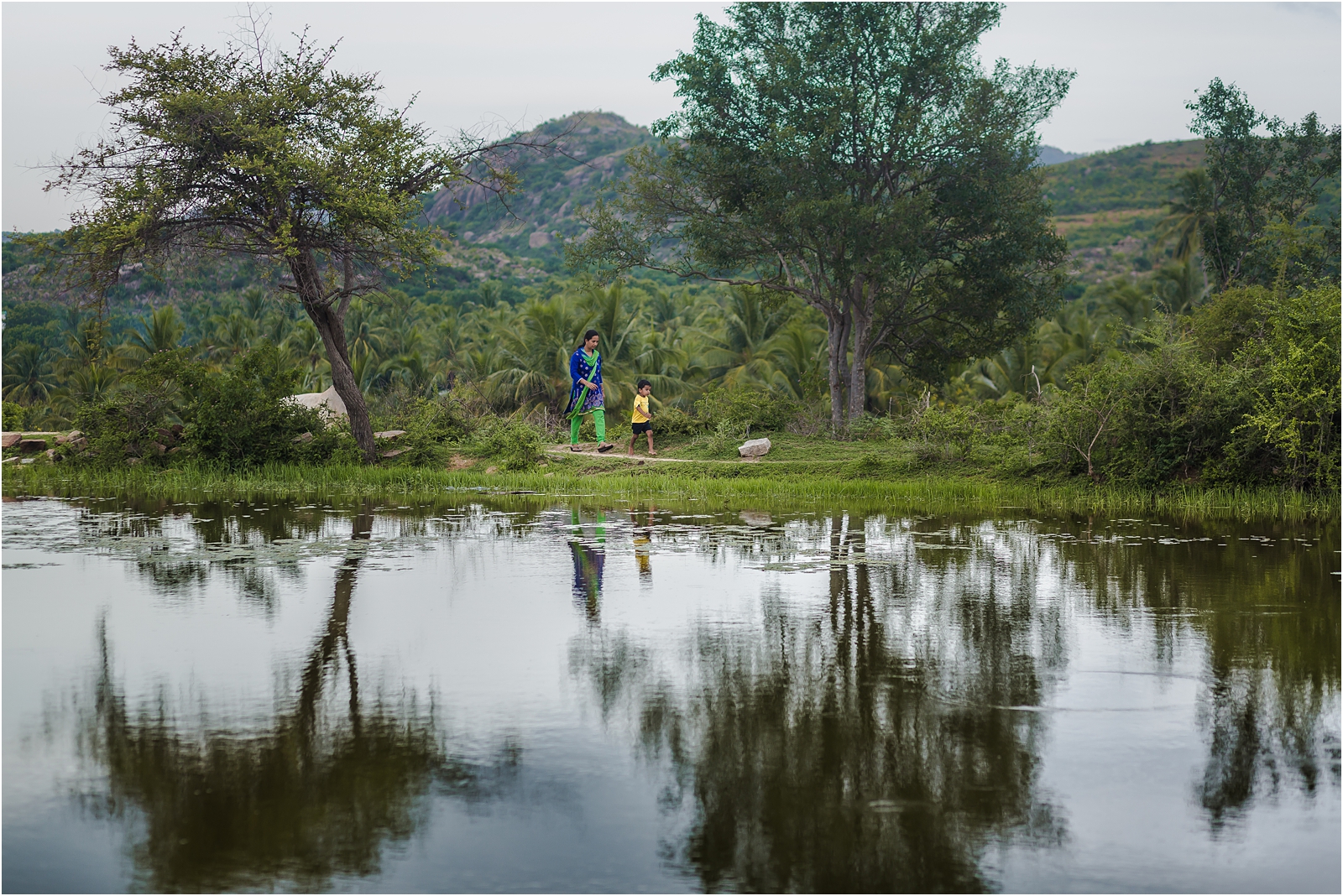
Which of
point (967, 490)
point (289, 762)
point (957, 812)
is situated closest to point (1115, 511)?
point (967, 490)

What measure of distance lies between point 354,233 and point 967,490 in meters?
10.2

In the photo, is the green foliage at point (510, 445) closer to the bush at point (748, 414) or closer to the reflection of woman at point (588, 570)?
the bush at point (748, 414)

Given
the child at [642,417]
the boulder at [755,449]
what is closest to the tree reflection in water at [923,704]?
the boulder at [755,449]

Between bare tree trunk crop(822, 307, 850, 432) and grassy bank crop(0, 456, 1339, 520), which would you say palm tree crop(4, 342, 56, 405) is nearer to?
grassy bank crop(0, 456, 1339, 520)

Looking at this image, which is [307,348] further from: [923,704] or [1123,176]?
[1123,176]

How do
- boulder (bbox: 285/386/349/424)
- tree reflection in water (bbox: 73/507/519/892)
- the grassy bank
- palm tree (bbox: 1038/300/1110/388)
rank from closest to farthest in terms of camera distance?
tree reflection in water (bbox: 73/507/519/892) < the grassy bank < boulder (bbox: 285/386/349/424) < palm tree (bbox: 1038/300/1110/388)

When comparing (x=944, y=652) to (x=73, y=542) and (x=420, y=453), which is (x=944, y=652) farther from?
(x=420, y=453)

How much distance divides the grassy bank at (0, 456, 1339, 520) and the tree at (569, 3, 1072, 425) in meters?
6.38

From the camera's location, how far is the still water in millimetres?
4152

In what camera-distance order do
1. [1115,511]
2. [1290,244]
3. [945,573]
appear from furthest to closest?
[1290,244] < [1115,511] < [945,573]

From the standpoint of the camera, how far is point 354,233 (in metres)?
17.9

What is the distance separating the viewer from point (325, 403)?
19.9m

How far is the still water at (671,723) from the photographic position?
4152 mm

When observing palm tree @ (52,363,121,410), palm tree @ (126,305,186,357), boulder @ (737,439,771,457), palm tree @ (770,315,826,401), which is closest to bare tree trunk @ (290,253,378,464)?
boulder @ (737,439,771,457)
